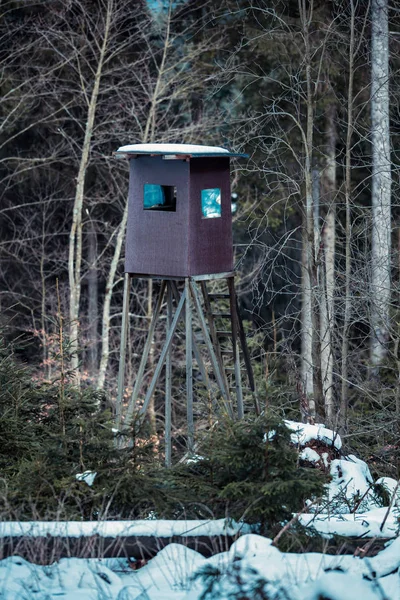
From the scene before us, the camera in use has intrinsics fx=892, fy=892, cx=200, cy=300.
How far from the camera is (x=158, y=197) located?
11203mm

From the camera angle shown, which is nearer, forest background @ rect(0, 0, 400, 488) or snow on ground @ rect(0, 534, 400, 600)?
snow on ground @ rect(0, 534, 400, 600)

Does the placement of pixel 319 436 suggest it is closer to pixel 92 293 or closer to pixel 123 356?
pixel 123 356

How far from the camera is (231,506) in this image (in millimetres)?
6145

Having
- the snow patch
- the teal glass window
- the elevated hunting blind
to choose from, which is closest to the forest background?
the teal glass window

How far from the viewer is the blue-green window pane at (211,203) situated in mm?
10617

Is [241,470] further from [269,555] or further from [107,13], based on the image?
[107,13]

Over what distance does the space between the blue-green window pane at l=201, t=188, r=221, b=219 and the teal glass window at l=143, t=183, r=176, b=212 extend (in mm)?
623

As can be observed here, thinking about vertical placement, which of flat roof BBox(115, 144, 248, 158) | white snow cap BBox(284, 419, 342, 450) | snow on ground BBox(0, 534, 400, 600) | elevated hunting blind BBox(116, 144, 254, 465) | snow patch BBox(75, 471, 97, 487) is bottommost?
white snow cap BBox(284, 419, 342, 450)

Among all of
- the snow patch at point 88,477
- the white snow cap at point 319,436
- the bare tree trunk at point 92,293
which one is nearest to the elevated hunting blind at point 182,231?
the white snow cap at point 319,436

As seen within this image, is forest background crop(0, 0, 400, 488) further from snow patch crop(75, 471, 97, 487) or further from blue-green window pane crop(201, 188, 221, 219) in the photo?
snow patch crop(75, 471, 97, 487)

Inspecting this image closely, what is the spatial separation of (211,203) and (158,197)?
2.73 ft

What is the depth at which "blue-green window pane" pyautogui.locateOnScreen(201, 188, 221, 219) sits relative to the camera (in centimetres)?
1062

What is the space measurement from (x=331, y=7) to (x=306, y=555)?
496 inches

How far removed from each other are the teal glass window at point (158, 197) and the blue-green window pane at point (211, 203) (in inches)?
24.5
